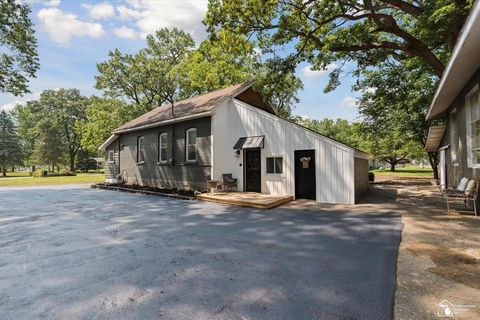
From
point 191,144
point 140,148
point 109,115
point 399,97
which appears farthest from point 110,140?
point 399,97

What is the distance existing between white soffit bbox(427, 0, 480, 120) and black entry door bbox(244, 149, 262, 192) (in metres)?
7.05

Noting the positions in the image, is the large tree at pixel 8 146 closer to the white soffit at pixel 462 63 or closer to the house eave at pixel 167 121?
the house eave at pixel 167 121

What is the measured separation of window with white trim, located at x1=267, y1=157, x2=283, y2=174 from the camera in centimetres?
1094

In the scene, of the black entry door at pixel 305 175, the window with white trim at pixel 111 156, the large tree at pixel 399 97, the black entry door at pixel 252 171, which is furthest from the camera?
the window with white trim at pixel 111 156

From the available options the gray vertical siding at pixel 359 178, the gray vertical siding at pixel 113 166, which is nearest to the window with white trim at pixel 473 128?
the gray vertical siding at pixel 359 178

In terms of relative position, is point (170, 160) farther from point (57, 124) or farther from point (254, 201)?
point (57, 124)

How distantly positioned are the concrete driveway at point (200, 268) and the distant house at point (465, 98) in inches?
124

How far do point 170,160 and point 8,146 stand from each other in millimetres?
45977

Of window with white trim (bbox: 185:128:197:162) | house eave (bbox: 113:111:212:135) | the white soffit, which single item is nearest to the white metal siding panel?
house eave (bbox: 113:111:212:135)

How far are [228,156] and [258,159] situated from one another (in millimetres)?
1719

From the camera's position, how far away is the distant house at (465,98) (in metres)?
4.86

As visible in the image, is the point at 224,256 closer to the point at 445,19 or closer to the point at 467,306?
the point at 467,306

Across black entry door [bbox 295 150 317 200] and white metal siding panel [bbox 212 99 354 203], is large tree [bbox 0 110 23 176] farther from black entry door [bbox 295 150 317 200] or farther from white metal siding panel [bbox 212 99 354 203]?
black entry door [bbox 295 150 317 200]

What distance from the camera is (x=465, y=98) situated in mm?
7336
